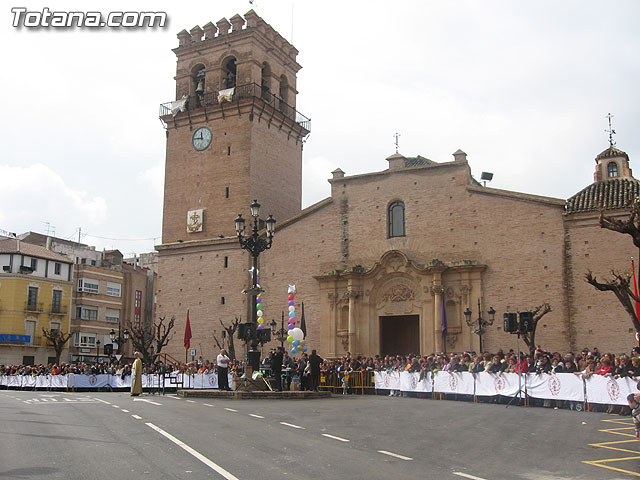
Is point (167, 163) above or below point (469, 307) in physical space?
above

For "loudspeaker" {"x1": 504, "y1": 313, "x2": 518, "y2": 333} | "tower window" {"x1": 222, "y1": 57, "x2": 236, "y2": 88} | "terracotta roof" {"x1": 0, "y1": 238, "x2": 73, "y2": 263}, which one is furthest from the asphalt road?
"terracotta roof" {"x1": 0, "y1": 238, "x2": 73, "y2": 263}

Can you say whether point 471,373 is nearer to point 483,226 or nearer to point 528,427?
point 528,427

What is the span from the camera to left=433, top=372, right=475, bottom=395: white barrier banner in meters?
21.9

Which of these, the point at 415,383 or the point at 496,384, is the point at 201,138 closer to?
the point at 415,383

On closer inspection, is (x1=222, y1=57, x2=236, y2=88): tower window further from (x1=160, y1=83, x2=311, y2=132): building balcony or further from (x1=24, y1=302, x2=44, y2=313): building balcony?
(x1=24, y1=302, x2=44, y2=313): building balcony

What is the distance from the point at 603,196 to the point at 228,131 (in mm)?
20595

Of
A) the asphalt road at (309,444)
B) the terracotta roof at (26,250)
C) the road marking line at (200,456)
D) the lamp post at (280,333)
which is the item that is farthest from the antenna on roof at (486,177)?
the terracotta roof at (26,250)

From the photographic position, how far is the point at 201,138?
40812mm

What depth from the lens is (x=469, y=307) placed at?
31562mm

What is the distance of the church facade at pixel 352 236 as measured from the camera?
30219 mm

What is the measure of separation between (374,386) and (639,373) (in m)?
12.3

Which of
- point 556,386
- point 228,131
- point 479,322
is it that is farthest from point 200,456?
point 228,131

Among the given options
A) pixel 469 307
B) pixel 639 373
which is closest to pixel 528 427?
pixel 639 373

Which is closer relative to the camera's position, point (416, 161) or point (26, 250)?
point (416, 161)
